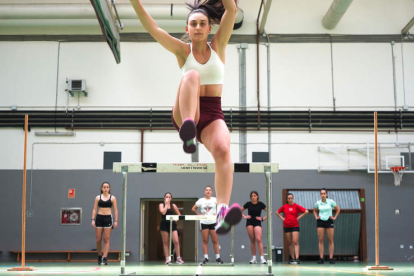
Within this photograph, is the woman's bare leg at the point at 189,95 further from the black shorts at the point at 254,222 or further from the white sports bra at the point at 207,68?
the black shorts at the point at 254,222

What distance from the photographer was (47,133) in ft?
43.1

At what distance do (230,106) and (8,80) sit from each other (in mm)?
6144

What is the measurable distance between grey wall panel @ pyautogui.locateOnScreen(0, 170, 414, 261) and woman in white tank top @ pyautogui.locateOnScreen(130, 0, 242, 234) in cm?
916

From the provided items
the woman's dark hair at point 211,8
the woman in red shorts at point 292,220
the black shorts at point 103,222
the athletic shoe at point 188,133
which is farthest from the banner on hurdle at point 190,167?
the woman in red shorts at point 292,220

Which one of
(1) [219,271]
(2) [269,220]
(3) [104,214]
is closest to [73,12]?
(3) [104,214]

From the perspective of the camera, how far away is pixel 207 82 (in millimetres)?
3768

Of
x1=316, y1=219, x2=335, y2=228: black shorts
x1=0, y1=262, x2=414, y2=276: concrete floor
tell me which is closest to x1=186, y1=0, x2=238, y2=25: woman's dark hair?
x1=0, y1=262, x2=414, y2=276: concrete floor

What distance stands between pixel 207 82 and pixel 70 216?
991cm

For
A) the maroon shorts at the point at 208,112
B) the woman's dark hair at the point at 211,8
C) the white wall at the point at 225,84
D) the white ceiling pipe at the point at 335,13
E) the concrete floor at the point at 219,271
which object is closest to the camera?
the maroon shorts at the point at 208,112

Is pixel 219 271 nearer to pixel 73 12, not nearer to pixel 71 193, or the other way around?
pixel 71 193

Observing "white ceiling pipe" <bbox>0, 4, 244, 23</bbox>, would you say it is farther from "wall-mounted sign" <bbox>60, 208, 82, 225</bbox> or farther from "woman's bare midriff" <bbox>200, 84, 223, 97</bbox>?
"woman's bare midriff" <bbox>200, 84, 223, 97</bbox>

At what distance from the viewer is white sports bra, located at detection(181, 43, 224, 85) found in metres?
3.75

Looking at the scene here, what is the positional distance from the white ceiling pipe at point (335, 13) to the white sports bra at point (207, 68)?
30.1 feet

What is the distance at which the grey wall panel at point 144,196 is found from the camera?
12.6m
